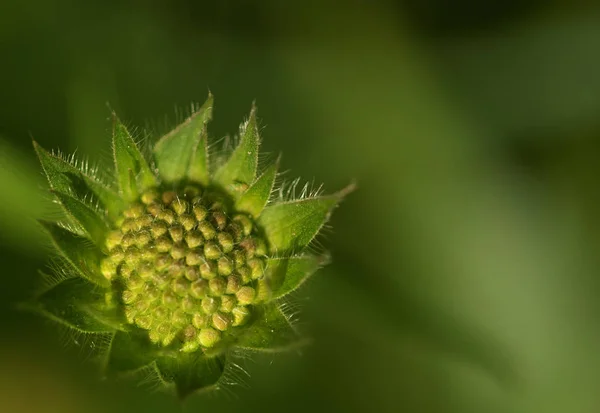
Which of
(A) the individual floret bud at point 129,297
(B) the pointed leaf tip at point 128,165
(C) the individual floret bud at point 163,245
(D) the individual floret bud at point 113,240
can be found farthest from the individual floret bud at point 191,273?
(B) the pointed leaf tip at point 128,165

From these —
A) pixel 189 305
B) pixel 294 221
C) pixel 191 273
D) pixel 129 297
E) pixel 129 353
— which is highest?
pixel 294 221

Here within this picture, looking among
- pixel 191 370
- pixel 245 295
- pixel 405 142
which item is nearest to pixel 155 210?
pixel 245 295

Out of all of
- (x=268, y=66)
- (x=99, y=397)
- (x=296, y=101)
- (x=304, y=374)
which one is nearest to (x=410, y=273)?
(x=304, y=374)

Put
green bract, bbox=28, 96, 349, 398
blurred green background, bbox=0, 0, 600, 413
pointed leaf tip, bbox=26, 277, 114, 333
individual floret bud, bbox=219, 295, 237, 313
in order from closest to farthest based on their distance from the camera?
pointed leaf tip, bbox=26, 277, 114, 333 < green bract, bbox=28, 96, 349, 398 < individual floret bud, bbox=219, 295, 237, 313 < blurred green background, bbox=0, 0, 600, 413

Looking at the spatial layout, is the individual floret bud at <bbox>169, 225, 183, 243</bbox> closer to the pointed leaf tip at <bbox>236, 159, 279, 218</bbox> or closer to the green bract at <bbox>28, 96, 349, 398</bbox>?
the green bract at <bbox>28, 96, 349, 398</bbox>

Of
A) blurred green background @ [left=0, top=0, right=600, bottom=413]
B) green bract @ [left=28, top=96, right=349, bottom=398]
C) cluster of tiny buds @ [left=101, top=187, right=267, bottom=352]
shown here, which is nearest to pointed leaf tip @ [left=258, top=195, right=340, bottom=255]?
green bract @ [left=28, top=96, right=349, bottom=398]

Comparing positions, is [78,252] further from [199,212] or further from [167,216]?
[199,212]

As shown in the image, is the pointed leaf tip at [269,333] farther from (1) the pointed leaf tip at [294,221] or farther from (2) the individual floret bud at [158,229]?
(2) the individual floret bud at [158,229]

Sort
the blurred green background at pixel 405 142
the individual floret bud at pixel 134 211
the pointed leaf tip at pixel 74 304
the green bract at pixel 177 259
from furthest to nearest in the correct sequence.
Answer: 1. the blurred green background at pixel 405 142
2. the individual floret bud at pixel 134 211
3. the green bract at pixel 177 259
4. the pointed leaf tip at pixel 74 304
